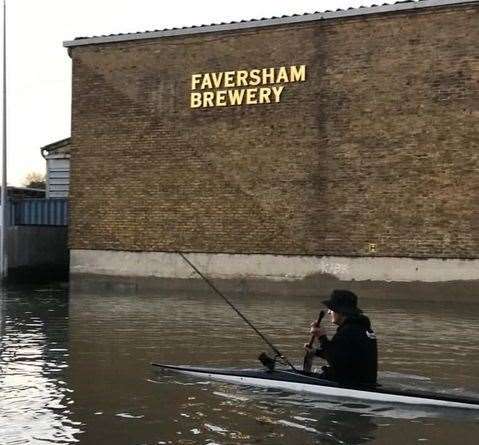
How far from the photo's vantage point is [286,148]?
21.3 m

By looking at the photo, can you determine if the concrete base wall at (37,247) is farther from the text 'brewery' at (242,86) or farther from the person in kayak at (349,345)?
the person in kayak at (349,345)

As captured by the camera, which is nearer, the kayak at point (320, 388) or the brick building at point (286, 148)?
the kayak at point (320, 388)

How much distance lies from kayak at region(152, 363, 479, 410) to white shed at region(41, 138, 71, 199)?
73.3 feet

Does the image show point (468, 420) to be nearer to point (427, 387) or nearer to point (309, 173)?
point (427, 387)

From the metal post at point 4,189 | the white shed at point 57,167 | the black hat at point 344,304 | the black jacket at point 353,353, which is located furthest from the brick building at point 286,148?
the black hat at point 344,304

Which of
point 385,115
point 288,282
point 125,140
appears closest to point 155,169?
point 125,140

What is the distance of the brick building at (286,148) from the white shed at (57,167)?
6.75 metres

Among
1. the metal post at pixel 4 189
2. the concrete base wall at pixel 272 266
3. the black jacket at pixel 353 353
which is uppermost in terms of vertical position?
the metal post at pixel 4 189

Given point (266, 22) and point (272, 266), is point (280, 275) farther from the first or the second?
point (266, 22)

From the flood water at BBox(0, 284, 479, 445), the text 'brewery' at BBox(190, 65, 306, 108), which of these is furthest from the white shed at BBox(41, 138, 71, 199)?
the flood water at BBox(0, 284, 479, 445)

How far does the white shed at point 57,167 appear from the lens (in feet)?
101

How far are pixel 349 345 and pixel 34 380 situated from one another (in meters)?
3.89

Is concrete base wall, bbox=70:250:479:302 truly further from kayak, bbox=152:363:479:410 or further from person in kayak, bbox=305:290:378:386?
person in kayak, bbox=305:290:378:386

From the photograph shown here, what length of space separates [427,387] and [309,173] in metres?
12.8
